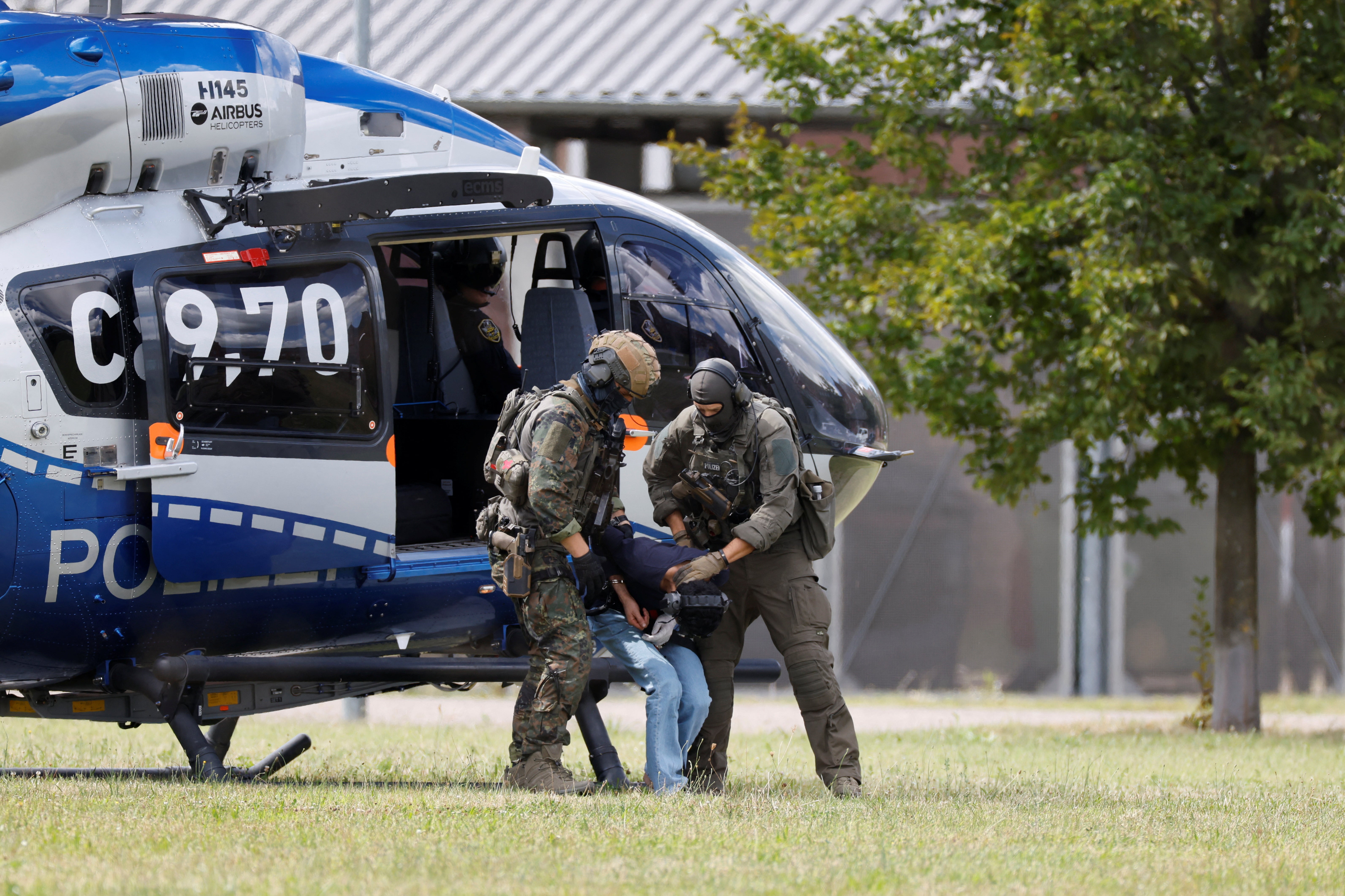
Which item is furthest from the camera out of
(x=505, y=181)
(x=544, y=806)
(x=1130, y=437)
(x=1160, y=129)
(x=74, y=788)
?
(x=1130, y=437)

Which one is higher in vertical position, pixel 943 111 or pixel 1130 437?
pixel 943 111

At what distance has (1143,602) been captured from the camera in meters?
16.5

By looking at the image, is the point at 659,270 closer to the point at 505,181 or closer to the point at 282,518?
the point at 505,181

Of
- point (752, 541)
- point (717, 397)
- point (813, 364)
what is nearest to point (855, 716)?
point (813, 364)

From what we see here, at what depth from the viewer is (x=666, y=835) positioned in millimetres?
5238

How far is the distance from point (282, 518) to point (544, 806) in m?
1.74

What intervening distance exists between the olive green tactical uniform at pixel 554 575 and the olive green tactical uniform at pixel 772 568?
59cm

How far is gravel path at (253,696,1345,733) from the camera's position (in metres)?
13.2

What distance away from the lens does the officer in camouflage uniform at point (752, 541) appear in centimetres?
653

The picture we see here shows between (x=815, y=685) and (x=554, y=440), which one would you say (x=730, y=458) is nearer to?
(x=554, y=440)

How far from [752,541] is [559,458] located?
96 cm

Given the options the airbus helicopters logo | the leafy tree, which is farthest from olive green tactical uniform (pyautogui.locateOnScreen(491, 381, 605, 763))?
the leafy tree

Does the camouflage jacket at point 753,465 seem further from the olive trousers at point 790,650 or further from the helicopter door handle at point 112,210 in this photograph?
the helicopter door handle at point 112,210

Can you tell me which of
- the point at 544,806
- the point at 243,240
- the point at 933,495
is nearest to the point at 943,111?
the point at 933,495
